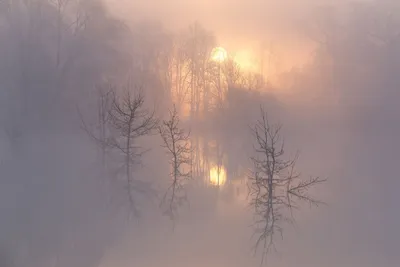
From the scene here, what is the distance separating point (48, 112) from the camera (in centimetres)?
902

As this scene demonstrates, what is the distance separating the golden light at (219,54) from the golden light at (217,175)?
4634 mm

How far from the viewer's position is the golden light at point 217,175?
446 cm

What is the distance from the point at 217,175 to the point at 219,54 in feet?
17.3

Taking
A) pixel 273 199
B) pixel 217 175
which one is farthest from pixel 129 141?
pixel 273 199

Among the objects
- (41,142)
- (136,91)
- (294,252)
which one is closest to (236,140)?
(136,91)

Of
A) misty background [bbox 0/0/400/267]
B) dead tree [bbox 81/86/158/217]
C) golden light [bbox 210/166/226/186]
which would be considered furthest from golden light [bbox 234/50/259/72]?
golden light [bbox 210/166/226/186]

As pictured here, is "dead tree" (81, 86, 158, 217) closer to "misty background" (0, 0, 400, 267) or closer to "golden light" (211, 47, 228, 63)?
"misty background" (0, 0, 400, 267)

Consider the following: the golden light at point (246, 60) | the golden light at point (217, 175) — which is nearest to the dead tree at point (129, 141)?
the golden light at point (217, 175)

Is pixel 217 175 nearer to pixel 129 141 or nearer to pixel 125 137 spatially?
pixel 129 141

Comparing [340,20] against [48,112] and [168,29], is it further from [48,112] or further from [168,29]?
[48,112]

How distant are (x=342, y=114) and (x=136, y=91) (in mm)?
5042

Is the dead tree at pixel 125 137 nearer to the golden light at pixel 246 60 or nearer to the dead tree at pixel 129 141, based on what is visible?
the dead tree at pixel 129 141

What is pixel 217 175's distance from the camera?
4.89 metres

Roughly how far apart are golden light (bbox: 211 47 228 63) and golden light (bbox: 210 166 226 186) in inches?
182
